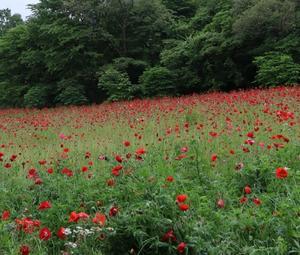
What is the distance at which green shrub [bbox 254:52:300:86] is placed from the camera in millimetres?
15500

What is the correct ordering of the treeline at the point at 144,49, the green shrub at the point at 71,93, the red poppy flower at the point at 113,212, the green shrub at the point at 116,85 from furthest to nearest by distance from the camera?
the green shrub at the point at 71,93 → the green shrub at the point at 116,85 → the treeline at the point at 144,49 → the red poppy flower at the point at 113,212

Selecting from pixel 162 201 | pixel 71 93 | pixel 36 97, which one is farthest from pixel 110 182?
pixel 36 97

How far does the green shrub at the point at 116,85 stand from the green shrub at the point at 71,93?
1475 millimetres

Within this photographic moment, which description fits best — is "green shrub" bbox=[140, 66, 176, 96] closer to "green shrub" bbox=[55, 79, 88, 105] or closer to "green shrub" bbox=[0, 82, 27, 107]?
"green shrub" bbox=[55, 79, 88, 105]

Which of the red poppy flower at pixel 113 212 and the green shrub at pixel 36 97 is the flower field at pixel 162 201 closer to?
the red poppy flower at pixel 113 212

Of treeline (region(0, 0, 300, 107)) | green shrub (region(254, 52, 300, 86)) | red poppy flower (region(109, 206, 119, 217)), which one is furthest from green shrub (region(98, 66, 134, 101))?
red poppy flower (region(109, 206, 119, 217))

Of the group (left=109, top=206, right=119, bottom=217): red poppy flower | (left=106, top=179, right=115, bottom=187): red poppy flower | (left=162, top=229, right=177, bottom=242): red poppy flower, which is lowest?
(left=162, top=229, right=177, bottom=242): red poppy flower

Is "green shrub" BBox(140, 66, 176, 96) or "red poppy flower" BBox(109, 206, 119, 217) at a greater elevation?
"green shrub" BBox(140, 66, 176, 96)

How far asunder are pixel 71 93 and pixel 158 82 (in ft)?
14.5

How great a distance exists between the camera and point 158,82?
19234 mm

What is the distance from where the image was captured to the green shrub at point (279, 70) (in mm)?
15500

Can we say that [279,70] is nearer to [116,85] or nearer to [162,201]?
[116,85]

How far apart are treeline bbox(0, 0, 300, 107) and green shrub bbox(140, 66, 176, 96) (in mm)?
41

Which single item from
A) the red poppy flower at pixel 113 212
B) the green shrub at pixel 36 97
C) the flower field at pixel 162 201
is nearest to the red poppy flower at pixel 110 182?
the flower field at pixel 162 201
